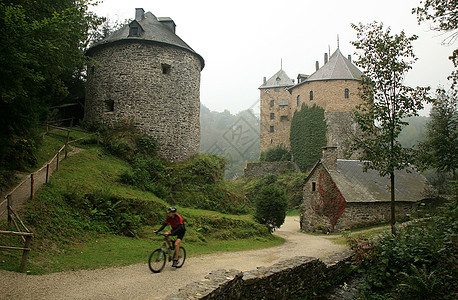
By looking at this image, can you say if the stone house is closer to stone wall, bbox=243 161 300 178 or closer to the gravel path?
the gravel path

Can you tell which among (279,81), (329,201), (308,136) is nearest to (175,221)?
(329,201)

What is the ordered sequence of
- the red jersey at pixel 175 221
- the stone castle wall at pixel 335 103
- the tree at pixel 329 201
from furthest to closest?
the stone castle wall at pixel 335 103 → the tree at pixel 329 201 → the red jersey at pixel 175 221

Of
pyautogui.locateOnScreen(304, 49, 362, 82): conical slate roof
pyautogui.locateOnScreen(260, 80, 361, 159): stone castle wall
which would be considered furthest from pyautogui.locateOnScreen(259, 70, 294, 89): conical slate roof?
pyautogui.locateOnScreen(304, 49, 362, 82): conical slate roof

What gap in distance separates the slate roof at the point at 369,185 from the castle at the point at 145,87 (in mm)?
10047

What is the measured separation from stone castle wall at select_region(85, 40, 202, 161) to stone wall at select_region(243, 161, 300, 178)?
67.9ft

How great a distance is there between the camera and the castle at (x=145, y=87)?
1786cm

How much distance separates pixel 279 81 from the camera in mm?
49750

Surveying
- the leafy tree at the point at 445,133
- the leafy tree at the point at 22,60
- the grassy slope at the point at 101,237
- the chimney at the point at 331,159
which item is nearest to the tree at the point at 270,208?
the grassy slope at the point at 101,237

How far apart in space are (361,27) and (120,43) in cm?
1397

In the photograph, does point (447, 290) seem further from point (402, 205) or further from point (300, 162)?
point (300, 162)

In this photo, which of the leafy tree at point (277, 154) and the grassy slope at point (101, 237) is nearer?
the grassy slope at point (101, 237)

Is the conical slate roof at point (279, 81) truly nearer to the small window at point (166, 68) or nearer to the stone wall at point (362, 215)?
the stone wall at point (362, 215)

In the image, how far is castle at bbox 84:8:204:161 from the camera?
17.9m

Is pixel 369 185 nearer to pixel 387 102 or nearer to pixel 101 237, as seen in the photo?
pixel 387 102
